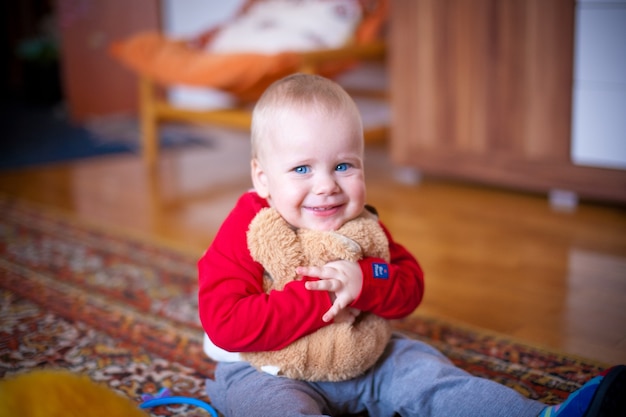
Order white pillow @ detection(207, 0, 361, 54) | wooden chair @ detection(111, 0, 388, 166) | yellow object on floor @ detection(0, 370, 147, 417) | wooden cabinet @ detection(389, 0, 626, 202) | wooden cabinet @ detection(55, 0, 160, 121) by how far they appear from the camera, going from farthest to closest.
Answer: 1. wooden cabinet @ detection(55, 0, 160, 121)
2. white pillow @ detection(207, 0, 361, 54)
3. wooden chair @ detection(111, 0, 388, 166)
4. wooden cabinet @ detection(389, 0, 626, 202)
5. yellow object on floor @ detection(0, 370, 147, 417)

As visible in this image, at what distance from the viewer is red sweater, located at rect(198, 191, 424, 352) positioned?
0.95 m

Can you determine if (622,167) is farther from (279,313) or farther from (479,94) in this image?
(279,313)

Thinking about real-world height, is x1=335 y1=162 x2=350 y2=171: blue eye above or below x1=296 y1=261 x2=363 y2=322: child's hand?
above

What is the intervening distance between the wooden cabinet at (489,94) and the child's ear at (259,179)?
4.73ft

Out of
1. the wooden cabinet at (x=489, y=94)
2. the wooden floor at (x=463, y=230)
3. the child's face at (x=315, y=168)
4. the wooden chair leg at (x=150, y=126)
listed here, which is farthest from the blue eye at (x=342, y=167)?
the wooden chair leg at (x=150, y=126)

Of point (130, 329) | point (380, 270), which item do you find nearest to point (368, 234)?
point (380, 270)

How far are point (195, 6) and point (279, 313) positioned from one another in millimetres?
3386

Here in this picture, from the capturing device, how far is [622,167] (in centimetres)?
214

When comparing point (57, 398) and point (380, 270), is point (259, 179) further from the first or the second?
point (57, 398)

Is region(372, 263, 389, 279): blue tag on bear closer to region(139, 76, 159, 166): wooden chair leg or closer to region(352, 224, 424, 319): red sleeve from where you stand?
region(352, 224, 424, 319): red sleeve

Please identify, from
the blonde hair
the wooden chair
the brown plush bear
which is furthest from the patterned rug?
the wooden chair

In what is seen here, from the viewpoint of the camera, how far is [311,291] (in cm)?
97

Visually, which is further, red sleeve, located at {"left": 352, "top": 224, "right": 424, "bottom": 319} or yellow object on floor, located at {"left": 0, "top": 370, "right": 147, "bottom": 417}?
red sleeve, located at {"left": 352, "top": 224, "right": 424, "bottom": 319}

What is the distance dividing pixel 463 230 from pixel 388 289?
3.61ft
